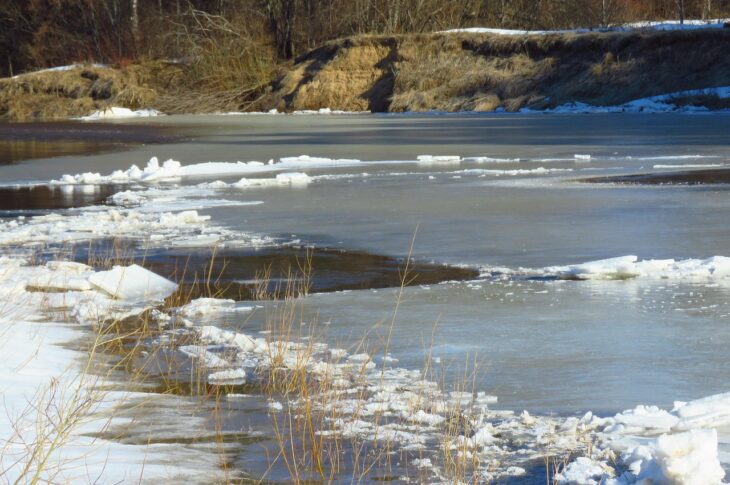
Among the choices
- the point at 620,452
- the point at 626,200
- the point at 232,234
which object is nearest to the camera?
the point at 620,452

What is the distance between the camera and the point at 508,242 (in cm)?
1021

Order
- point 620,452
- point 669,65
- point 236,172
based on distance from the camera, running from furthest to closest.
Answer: point 669,65 < point 236,172 < point 620,452

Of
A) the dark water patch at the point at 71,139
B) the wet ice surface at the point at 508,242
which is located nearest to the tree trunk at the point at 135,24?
the dark water patch at the point at 71,139

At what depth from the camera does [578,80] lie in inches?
1736

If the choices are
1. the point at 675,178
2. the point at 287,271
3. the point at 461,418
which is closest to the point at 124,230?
the point at 287,271

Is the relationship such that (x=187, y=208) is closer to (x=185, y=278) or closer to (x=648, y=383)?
(x=185, y=278)

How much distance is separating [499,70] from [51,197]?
3355 centimetres

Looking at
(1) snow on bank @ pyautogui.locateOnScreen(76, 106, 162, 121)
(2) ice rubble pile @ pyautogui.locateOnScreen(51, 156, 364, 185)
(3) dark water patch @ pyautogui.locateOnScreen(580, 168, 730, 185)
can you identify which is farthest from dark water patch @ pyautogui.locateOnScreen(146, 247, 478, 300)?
(1) snow on bank @ pyautogui.locateOnScreen(76, 106, 162, 121)

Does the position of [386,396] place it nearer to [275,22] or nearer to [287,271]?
[287,271]

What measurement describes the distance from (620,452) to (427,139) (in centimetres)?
2246

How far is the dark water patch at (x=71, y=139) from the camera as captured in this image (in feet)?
83.7

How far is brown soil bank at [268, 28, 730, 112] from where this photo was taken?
4297cm

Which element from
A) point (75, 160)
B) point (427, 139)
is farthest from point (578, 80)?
point (75, 160)

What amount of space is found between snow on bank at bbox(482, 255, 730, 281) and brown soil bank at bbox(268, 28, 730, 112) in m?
31.9
